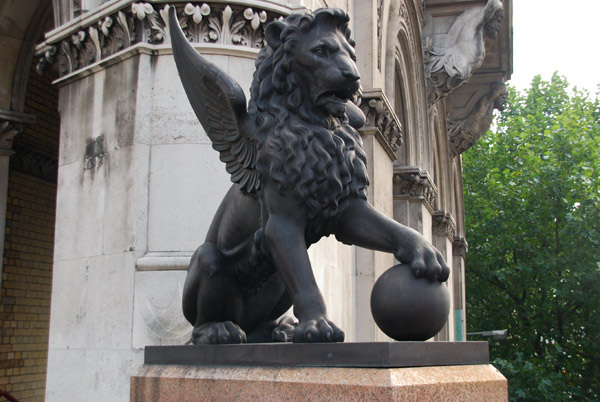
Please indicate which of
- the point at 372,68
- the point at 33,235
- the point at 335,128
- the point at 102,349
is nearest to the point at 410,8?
the point at 372,68

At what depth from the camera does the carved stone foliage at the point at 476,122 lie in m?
19.1

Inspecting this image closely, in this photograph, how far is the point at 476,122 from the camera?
63.4 feet

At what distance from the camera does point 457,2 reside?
1473cm

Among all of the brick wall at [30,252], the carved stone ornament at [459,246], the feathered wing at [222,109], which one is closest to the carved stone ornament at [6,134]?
the brick wall at [30,252]

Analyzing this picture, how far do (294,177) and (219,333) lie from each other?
85 centimetres

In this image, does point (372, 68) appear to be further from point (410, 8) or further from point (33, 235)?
point (33, 235)

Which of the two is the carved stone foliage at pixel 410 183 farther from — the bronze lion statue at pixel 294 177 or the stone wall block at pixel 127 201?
the bronze lion statue at pixel 294 177

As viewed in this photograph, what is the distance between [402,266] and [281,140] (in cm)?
78

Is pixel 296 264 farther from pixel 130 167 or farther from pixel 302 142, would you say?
pixel 130 167

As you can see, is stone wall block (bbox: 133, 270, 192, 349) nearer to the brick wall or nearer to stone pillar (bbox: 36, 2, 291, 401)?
stone pillar (bbox: 36, 2, 291, 401)

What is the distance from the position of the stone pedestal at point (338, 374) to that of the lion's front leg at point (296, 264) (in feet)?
0.39

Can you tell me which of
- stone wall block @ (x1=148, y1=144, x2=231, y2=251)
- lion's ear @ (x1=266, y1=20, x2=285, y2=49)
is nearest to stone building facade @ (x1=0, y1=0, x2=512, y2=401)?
stone wall block @ (x1=148, y1=144, x2=231, y2=251)

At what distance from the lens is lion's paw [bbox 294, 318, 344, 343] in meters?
2.86

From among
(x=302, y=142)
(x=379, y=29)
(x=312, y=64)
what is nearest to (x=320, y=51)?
(x=312, y=64)
